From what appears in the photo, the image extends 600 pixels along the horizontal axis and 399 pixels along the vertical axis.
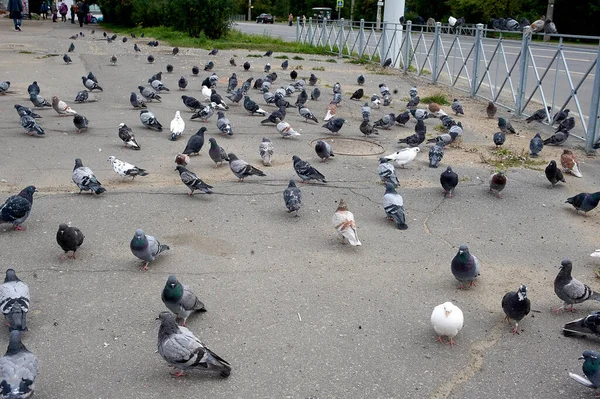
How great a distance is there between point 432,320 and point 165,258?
2.71 meters

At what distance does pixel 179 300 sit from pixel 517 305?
2655 mm

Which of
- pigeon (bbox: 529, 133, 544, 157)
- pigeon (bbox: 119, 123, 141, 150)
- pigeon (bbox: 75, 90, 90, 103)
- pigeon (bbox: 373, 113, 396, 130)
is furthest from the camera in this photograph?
pigeon (bbox: 75, 90, 90, 103)

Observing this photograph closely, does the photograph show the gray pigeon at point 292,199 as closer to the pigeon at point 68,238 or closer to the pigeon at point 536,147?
the pigeon at point 68,238

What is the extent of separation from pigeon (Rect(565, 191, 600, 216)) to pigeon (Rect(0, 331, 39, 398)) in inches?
252

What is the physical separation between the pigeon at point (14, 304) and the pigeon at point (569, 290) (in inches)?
170

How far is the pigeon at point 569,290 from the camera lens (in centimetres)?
495

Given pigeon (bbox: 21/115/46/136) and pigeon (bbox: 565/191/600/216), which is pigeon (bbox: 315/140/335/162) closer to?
pigeon (bbox: 565/191/600/216)

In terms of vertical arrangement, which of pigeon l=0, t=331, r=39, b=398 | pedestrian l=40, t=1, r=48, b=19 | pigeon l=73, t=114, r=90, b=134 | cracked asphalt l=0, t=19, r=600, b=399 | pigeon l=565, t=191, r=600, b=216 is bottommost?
cracked asphalt l=0, t=19, r=600, b=399

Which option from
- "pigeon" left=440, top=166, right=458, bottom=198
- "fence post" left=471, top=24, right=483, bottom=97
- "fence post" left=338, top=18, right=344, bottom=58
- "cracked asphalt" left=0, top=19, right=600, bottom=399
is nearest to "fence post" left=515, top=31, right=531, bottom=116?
"fence post" left=471, top=24, right=483, bottom=97

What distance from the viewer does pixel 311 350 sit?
443 cm

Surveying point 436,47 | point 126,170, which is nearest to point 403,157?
point 126,170

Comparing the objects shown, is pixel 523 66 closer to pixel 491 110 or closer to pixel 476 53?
pixel 491 110

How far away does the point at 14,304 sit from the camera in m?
4.43

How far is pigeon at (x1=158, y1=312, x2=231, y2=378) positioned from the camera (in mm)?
3932
